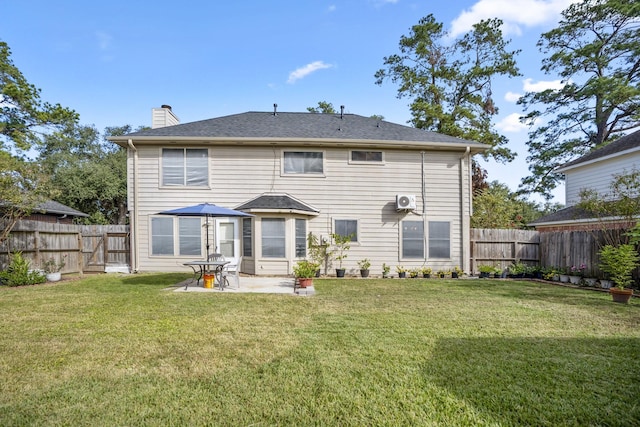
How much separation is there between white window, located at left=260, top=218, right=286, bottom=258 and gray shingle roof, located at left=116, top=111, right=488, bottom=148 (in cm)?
303

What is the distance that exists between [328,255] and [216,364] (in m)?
7.37

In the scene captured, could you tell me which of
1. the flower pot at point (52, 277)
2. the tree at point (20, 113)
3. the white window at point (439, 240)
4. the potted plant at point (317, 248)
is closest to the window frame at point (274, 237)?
the potted plant at point (317, 248)

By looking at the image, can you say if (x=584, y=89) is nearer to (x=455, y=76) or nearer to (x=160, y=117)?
(x=455, y=76)

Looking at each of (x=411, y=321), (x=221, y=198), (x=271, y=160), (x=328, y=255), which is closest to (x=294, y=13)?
(x=271, y=160)

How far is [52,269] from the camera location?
362 inches

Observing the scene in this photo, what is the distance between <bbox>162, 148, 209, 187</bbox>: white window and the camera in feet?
34.2

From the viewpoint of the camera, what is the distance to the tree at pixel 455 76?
17.8m

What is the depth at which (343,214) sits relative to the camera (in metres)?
10.6

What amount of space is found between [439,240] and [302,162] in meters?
5.70

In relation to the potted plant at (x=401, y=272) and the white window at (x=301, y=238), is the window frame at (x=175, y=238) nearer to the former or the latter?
the white window at (x=301, y=238)

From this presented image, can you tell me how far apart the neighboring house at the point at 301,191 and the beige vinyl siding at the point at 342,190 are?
35 millimetres

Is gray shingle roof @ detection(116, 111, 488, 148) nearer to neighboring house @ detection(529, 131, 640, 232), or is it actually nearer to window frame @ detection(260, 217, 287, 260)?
window frame @ detection(260, 217, 287, 260)

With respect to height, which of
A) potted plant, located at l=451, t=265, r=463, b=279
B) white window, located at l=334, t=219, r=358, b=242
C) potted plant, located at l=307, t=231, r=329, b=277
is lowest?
potted plant, located at l=451, t=265, r=463, b=279

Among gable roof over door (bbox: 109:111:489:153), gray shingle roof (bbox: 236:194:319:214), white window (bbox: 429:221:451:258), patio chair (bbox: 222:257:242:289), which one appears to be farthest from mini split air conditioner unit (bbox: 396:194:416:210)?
patio chair (bbox: 222:257:242:289)
